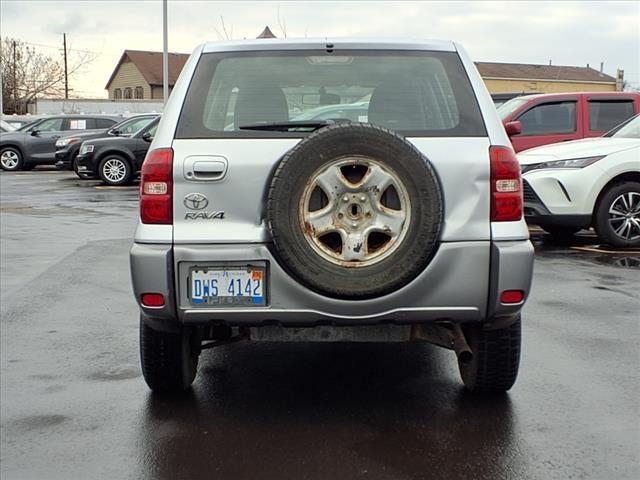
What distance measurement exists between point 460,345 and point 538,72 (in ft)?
221

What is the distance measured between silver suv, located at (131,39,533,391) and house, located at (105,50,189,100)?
5610 cm

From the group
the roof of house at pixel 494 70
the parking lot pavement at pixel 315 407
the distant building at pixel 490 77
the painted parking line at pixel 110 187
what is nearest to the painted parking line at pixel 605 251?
the parking lot pavement at pixel 315 407

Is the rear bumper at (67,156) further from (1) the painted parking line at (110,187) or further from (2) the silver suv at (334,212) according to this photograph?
(2) the silver suv at (334,212)

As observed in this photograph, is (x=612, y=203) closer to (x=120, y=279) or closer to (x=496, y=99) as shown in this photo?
(x=120, y=279)

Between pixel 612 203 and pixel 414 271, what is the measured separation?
6024mm

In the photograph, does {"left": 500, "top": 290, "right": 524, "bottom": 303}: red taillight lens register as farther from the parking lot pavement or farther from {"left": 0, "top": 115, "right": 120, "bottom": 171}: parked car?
{"left": 0, "top": 115, "right": 120, "bottom": 171}: parked car

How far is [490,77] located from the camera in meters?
61.1

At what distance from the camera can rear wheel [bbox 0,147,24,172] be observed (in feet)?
80.2

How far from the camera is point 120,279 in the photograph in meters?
7.55

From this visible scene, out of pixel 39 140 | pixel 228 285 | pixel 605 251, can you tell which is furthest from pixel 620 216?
pixel 39 140

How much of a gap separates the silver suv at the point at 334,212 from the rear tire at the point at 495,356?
0.46 feet

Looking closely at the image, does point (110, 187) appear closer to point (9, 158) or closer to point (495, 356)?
point (9, 158)

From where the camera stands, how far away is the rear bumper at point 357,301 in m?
3.62

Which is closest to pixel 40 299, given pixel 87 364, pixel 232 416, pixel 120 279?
pixel 120 279
